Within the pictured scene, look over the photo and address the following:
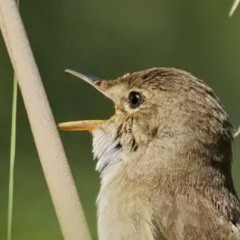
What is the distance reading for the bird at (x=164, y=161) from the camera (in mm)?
4426

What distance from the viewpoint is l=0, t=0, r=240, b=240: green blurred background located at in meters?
7.72

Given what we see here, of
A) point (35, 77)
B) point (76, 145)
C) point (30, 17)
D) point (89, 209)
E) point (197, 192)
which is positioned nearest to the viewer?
point (35, 77)

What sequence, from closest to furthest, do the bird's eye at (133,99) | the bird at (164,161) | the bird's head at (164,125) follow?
1. the bird at (164,161)
2. the bird's head at (164,125)
3. the bird's eye at (133,99)

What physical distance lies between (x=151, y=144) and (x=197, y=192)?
0.23 metres

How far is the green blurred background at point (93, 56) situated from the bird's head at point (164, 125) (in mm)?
2393

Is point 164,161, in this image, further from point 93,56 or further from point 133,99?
point 93,56

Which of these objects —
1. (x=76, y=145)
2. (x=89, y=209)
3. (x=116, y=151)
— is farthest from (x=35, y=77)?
(x=76, y=145)

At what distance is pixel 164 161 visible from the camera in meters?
4.59

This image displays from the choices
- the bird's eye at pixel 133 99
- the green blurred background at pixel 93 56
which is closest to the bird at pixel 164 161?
the bird's eye at pixel 133 99

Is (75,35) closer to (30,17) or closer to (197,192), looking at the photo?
(30,17)

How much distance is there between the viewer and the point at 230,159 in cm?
469

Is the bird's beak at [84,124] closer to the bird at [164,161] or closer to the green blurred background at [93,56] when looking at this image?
the bird at [164,161]

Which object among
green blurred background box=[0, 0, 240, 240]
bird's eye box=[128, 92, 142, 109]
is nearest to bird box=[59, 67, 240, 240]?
bird's eye box=[128, 92, 142, 109]

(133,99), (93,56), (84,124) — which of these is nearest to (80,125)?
(84,124)
